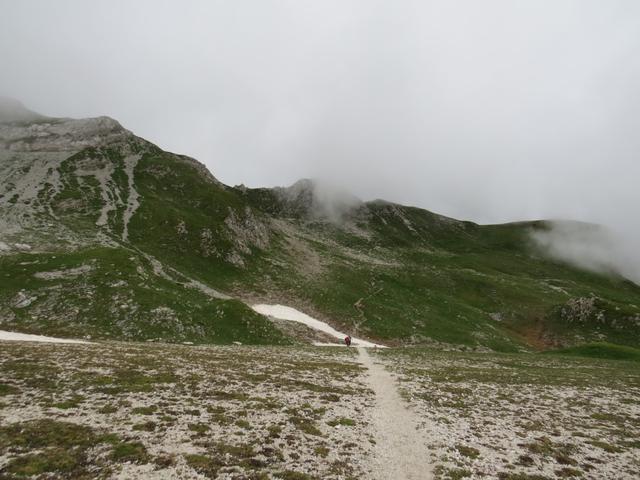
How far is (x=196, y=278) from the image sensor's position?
85.4m

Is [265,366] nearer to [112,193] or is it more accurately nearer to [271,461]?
[271,461]

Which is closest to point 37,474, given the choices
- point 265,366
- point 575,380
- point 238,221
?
point 265,366

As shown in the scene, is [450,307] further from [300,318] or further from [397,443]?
[397,443]

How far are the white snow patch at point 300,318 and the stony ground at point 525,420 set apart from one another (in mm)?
29665

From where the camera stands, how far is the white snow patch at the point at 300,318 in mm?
76562

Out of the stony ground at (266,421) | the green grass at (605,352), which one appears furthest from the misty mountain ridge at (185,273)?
the stony ground at (266,421)

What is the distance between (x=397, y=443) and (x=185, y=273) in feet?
244

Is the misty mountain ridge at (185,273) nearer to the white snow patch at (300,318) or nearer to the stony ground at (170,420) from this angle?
the white snow patch at (300,318)

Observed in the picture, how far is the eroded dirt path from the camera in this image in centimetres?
1703

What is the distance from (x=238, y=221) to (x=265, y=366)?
9404 centimetres

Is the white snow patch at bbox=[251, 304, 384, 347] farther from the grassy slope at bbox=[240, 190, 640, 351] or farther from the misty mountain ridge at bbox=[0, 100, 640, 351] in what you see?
the grassy slope at bbox=[240, 190, 640, 351]

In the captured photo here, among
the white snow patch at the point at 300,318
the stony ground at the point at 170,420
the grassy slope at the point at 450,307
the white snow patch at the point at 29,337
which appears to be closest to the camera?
the stony ground at the point at 170,420

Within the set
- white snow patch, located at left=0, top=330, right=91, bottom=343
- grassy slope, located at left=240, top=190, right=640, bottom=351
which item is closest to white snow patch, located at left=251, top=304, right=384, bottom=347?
grassy slope, located at left=240, top=190, right=640, bottom=351

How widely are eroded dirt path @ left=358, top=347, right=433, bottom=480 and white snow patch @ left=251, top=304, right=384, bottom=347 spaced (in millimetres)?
46029
